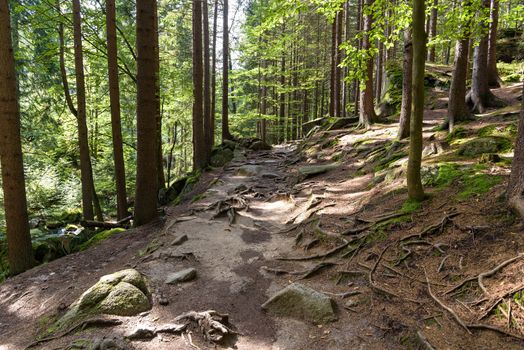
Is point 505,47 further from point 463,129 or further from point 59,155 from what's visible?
point 59,155

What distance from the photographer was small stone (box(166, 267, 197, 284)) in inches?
216

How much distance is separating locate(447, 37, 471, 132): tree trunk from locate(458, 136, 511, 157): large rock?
1833 mm

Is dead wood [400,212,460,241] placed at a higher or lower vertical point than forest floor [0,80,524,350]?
higher

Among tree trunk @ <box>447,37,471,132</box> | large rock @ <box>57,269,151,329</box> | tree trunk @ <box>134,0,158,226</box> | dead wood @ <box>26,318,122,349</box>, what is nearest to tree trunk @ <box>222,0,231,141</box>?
tree trunk @ <box>134,0,158,226</box>

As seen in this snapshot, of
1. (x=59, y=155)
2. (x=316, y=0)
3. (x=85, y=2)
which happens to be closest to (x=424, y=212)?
(x=316, y=0)

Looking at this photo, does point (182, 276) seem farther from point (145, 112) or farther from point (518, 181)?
point (518, 181)

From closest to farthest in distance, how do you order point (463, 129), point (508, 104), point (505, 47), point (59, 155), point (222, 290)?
point (222, 290) → point (463, 129) → point (508, 104) → point (59, 155) → point (505, 47)

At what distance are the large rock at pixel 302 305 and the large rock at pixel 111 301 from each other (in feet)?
5.73

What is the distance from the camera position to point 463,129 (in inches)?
333

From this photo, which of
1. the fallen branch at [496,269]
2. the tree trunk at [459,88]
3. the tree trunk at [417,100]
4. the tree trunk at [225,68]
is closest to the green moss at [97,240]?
the tree trunk at [417,100]

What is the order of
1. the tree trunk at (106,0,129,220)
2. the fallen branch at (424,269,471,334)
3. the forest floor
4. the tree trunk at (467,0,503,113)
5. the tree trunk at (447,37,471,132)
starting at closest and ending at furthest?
the fallen branch at (424,269,471,334), the forest floor, the tree trunk at (447,37,471,132), the tree trunk at (467,0,503,113), the tree trunk at (106,0,129,220)

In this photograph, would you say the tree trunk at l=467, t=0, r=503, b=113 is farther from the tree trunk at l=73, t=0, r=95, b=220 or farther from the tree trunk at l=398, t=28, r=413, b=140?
the tree trunk at l=73, t=0, r=95, b=220

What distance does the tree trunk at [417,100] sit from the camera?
518 cm

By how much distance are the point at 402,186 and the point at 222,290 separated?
13.8 ft
